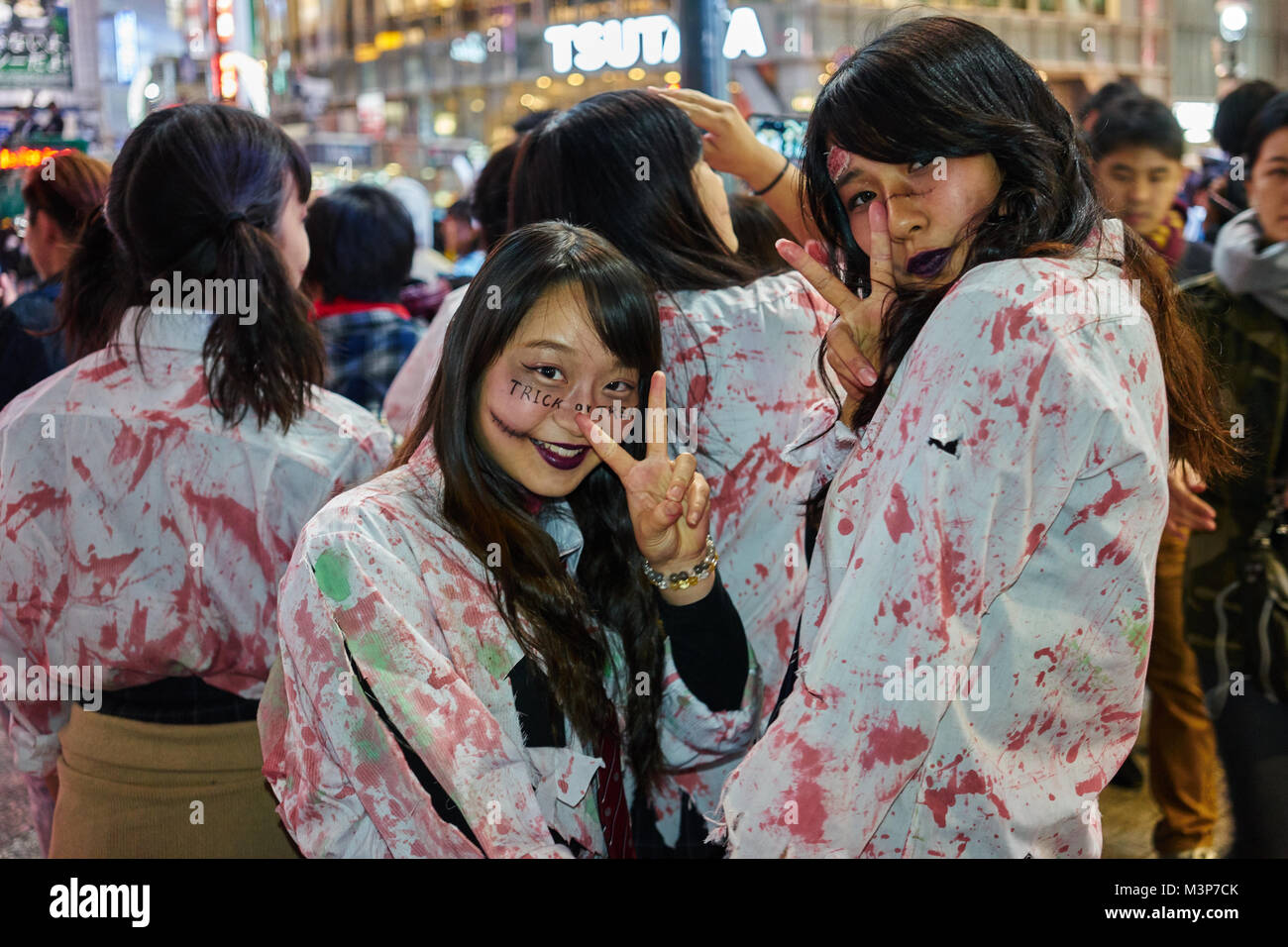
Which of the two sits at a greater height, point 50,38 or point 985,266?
point 50,38

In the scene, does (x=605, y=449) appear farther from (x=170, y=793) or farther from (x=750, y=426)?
(x=170, y=793)

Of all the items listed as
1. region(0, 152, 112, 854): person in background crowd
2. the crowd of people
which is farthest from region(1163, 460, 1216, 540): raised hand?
region(0, 152, 112, 854): person in background crowd

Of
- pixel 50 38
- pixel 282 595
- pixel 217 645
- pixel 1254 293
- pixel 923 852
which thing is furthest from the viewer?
pixel 50 38

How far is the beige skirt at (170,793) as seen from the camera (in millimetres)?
2023

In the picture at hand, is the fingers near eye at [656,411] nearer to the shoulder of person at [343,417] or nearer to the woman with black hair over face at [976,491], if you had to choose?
the woman with black hair over face at [976,491]

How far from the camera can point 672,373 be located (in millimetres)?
2086

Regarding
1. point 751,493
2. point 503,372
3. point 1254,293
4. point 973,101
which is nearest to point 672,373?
point 751,493

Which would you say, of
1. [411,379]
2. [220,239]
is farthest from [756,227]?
[220,239]

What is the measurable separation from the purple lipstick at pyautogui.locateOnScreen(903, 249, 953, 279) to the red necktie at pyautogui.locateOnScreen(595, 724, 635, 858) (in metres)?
0.76

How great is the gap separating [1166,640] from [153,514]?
111 inches

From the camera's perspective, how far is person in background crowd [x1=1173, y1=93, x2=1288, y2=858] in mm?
2551

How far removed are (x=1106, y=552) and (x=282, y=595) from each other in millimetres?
1018

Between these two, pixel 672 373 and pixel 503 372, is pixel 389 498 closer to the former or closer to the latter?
pixel 503 372

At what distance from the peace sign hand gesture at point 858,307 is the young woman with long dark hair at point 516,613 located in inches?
9.8
